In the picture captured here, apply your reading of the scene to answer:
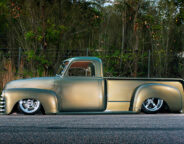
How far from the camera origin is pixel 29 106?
742 cm

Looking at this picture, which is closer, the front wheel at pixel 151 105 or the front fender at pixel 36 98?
the front fender at pixel 36 98

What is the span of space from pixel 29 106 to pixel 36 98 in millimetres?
350

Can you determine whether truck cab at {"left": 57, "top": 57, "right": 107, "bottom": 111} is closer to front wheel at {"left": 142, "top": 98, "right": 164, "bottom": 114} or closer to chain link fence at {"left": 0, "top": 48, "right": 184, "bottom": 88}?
front wheel at {"left": 142, "top": 98, "right": 164, "bottom": 114}

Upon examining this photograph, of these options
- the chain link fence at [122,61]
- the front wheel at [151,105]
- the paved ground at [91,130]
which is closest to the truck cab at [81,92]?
the paved ground at [91,130]

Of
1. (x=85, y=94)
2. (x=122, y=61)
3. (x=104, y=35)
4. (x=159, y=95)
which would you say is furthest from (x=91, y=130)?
(x=104, y=35)

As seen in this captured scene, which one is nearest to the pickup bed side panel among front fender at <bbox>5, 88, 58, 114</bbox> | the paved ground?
the paved ground

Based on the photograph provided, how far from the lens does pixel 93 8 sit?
669 inches

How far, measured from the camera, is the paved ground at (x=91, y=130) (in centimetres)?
494

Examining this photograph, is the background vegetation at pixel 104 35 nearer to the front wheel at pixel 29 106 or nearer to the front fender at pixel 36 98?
the front wheel at pixel 29 106

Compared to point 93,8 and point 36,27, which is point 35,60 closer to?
point 36,27

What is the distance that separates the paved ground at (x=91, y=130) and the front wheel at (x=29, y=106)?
167 millimetres

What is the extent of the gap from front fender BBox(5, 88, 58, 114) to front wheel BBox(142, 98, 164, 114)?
7.03 ft

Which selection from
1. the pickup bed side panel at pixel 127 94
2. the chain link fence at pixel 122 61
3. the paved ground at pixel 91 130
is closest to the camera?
the paved ground at pixel 91 130

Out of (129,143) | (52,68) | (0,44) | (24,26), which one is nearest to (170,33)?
(52,68)
